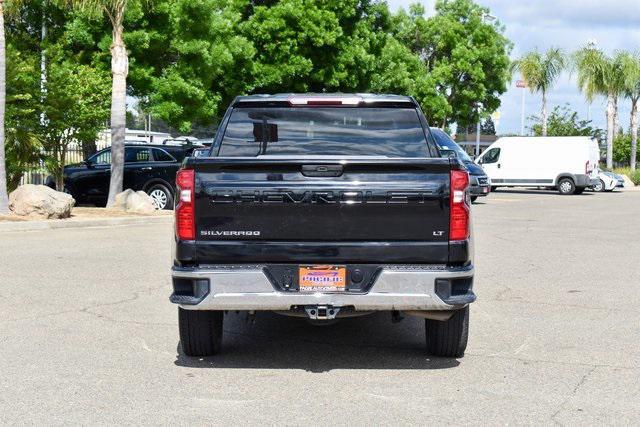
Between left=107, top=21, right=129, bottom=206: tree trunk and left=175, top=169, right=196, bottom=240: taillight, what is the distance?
1499 cm

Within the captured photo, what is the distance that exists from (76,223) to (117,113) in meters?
3.93

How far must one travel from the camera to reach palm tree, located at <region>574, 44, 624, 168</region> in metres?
54.1

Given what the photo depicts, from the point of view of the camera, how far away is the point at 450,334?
6477 mm

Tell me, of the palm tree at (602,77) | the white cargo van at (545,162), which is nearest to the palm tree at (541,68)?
the palm tree at (602,77)

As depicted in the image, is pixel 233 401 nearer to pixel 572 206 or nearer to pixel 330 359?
pixel 330 359

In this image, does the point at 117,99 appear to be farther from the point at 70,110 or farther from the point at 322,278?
the point at 322,278

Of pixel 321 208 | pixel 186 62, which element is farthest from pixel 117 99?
pixel 321 208

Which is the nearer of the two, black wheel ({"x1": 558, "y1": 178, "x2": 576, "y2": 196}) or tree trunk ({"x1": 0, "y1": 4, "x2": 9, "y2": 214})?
tree trunk ({"x1": 0, "y1": 4, "x2": 9, "y2": 214})

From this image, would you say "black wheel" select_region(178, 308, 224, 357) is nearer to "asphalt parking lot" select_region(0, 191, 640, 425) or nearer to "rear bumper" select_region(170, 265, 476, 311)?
"asphalt parking lot" select_region(0, 191, 640, 425)

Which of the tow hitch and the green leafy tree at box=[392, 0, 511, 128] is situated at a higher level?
the green leafy tree at box=[392, 0, 511, 128]

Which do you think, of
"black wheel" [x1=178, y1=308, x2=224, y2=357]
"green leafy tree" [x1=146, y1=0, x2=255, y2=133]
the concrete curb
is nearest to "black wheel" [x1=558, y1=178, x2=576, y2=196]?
"green leafy tree" [x1=146, y1=0, x2=255, y2=133]

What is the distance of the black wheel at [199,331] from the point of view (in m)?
6.39

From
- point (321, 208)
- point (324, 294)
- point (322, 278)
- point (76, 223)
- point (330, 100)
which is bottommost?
point (76, 223)

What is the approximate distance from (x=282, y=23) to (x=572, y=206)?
12.7 m
